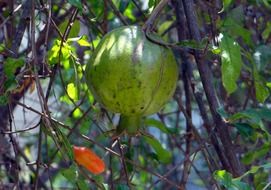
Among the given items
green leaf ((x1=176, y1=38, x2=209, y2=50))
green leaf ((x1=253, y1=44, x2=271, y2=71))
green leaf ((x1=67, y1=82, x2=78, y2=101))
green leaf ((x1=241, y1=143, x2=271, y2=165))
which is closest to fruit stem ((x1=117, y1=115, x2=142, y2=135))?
green leaf ((x1=176, y1=38, x2=209, y2=50))

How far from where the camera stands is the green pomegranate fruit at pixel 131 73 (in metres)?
1.15

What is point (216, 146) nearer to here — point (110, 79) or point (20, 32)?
point (110, 79)

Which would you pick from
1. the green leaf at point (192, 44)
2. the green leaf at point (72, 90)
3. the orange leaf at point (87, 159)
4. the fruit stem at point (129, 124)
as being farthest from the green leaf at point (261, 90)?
the orange leaf at point (87, 159)

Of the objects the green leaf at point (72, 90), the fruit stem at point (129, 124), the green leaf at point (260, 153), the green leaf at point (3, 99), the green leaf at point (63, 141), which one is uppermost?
the green leaf at point (3, 99)

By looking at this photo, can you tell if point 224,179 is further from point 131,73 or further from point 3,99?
point 3,99

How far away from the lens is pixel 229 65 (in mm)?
1267

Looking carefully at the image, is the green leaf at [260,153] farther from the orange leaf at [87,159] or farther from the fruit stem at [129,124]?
the fruit stem at [129,124]

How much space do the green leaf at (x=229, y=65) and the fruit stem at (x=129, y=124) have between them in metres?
0.18

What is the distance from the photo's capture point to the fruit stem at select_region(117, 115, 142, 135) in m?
1.26

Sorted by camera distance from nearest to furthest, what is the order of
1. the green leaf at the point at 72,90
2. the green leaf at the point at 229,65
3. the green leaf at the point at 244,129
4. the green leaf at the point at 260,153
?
the green leaf at the point at 229,65 < the green leaf at the point at 244,129 < the green leaf at the point at 72,90 < the green leaf at the point at 260,153

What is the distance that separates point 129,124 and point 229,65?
0.22 metres

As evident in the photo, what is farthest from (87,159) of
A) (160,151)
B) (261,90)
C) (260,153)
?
(261,90)

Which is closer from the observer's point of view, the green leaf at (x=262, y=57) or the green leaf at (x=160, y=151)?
the green leaf at (x=262, y=57)

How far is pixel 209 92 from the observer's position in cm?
133
